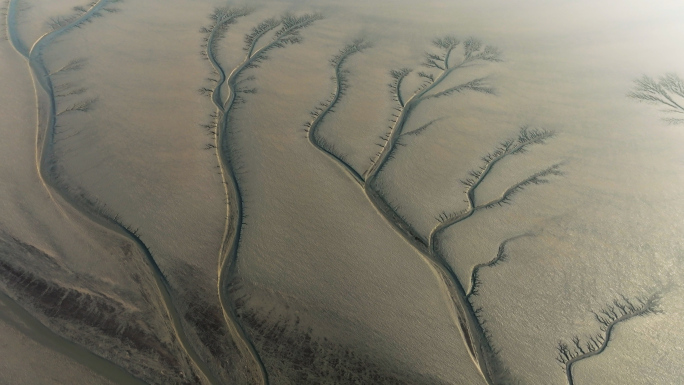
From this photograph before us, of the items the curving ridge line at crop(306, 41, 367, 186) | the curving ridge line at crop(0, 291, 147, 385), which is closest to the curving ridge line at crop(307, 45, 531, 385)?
the curving ridge line at crop(306, 41, 367, 186)

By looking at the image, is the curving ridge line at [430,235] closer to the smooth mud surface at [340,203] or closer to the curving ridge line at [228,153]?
the smooth mud surface at [340,203]

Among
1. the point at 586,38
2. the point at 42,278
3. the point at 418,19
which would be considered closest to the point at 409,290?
the point at 42,278

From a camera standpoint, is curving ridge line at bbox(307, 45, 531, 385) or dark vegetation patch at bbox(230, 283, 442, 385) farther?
curving ridge line at bbox(307, 45, 531, 385)

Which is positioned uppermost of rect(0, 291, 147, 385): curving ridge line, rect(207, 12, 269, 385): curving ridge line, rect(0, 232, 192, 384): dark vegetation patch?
rect(207, 12, 269, 385): curving ridge line

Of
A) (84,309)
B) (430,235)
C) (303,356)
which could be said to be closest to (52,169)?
(84,309)

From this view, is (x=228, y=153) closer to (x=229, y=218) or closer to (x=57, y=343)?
(x=229, y=218)

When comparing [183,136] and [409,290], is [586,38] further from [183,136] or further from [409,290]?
[183,136]

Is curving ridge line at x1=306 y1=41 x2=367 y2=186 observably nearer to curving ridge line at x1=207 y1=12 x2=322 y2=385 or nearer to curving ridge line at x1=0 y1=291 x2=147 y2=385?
curving ridge line at x1=207 y1=12 x2=322 y2=385

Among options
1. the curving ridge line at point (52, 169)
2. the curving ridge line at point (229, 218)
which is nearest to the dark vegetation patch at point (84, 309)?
the curving ridge line at point (52, 169)
